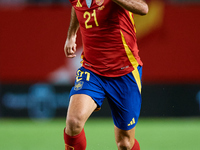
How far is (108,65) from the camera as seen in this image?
364cm

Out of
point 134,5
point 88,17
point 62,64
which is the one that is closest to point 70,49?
point 88,17

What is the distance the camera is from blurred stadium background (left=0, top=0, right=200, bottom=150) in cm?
728

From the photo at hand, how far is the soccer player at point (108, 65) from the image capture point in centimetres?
352

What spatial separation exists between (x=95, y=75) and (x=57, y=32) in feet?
A: 12.8

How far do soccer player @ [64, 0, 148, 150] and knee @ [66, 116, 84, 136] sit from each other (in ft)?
0.27

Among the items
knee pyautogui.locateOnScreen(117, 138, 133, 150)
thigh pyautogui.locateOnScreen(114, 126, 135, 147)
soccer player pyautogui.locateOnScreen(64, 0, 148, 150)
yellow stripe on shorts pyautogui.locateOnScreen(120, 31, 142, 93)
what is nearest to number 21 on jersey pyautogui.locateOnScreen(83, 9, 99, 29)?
soccer player pyautogui.locateOnScreen(64, 0, 148, 150)

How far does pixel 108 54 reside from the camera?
3.63 meters

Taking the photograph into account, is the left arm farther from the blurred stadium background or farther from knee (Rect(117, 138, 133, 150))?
the blurred stadium background

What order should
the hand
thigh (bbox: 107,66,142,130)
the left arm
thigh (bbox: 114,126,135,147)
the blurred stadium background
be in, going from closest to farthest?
the left arm
thigh (bbox: 107,66,142,130)
thigh (bbox: 114,126,135,147)
the hand
the blurred stadium background

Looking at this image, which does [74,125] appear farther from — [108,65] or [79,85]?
[108,65]

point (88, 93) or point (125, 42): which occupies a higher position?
→ point (125, 42)

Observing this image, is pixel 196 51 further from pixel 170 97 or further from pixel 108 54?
pixel 108 54

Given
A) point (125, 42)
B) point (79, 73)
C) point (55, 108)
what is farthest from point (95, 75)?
point (55, 108)

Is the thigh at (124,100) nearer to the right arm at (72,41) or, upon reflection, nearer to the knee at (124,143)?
the knee at (124,143)
